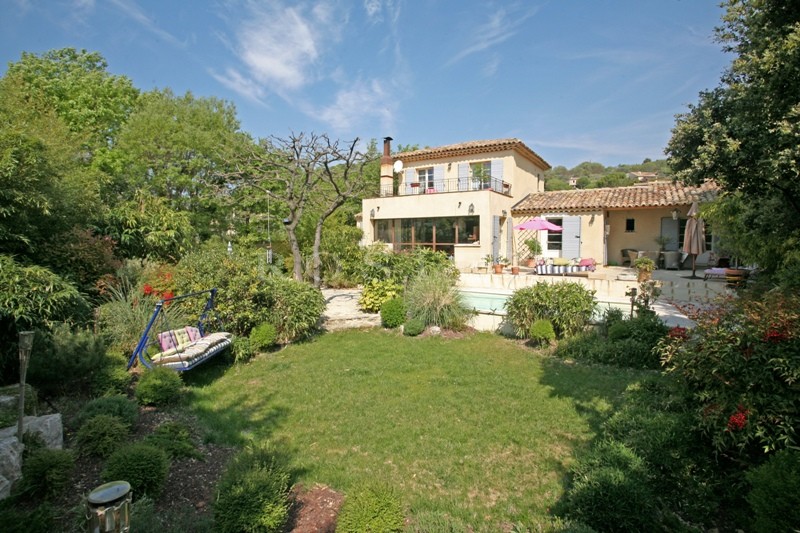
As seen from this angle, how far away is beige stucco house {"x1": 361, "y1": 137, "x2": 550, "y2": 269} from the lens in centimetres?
1864

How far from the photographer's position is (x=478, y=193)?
18266 mm

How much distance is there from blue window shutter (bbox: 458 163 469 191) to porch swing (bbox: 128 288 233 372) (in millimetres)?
14935

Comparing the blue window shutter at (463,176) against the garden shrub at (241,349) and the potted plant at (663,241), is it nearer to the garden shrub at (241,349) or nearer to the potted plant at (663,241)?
the potted plant at (663,241)

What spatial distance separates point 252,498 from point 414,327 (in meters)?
7.17

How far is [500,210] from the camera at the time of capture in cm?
1922

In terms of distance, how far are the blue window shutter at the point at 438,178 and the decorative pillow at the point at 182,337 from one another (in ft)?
52.6

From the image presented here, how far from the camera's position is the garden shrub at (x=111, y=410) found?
444 centimetres

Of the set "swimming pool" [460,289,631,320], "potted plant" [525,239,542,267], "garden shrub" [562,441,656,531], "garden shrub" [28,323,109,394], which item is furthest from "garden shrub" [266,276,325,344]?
"potted plant" [525,239,542,267]

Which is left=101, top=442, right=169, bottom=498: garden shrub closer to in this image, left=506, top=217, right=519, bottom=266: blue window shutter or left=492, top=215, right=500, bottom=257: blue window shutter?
left=492, top=215, right=500, bottom=257: blue window shutter

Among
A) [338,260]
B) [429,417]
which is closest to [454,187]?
[338,260]

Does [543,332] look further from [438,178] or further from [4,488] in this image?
[438,178]

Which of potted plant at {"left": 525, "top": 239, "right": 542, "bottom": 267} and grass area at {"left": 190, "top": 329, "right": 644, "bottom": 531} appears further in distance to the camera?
potted plant at {"left": 525, "top": 239, "right": 542, "bottom": 267}

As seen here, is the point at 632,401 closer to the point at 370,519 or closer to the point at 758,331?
the point at 758,331

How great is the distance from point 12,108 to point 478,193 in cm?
1515
